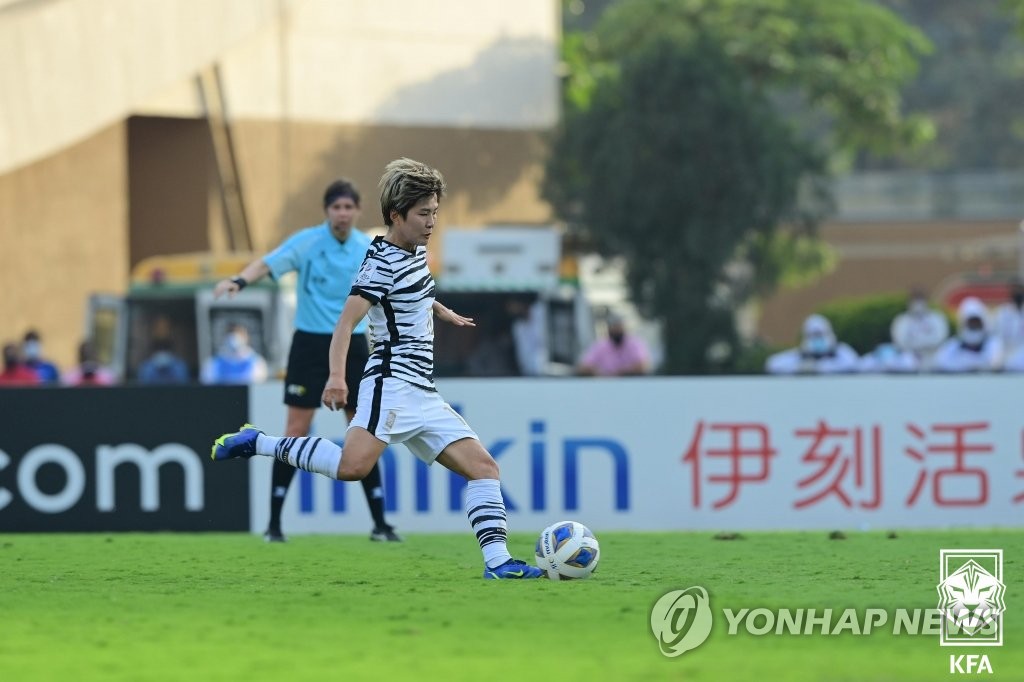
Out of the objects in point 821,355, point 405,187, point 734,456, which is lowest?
point 734,456

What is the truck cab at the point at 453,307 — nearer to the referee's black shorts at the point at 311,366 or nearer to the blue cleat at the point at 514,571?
the referee's black shorts at the point at 311,366

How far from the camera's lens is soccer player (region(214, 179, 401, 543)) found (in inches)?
492

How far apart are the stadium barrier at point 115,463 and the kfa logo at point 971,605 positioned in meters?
6.47

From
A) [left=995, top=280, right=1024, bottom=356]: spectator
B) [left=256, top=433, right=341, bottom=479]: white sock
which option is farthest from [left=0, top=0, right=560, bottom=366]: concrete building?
[left=256, top=433, right=341, bottom=479]: white sock

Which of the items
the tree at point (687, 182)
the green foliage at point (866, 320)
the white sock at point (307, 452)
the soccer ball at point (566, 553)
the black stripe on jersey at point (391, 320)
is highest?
the tree at point (687, 182)

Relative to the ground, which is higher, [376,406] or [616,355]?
[616,355]

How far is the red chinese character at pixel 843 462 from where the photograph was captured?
1589 centimetres

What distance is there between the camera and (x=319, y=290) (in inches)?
492

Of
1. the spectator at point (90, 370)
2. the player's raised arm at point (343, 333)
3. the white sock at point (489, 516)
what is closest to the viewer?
the player's raised arm at point (343, 333)

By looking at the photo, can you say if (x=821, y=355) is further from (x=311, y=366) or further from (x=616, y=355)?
(x=311, y=366)

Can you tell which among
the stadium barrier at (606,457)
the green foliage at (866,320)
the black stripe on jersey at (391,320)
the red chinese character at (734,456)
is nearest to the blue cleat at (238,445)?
the black stripe on jersey at (391,320)

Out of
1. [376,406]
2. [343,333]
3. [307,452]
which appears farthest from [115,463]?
[343,333]

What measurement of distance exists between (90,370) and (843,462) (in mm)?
8350

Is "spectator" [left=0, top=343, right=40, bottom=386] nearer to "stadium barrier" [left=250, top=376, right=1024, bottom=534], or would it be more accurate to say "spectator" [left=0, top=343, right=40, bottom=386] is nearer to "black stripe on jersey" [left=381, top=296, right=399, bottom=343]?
"stadium barrier" [left=250, top=376, right=1024, bottom=534]
